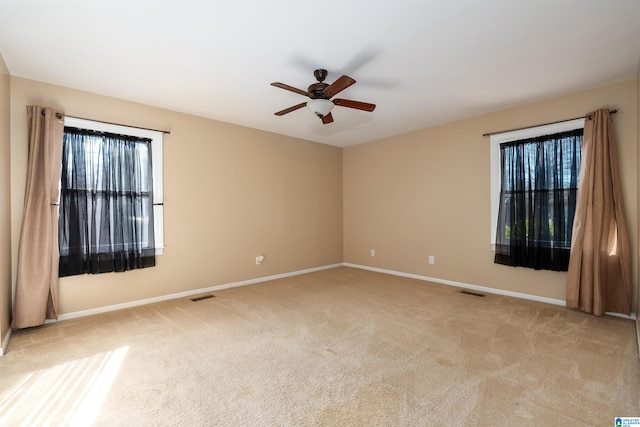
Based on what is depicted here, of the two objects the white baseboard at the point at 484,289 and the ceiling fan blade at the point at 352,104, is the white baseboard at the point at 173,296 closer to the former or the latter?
the white baseboard at the point at 484,289

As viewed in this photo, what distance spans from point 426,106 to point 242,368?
3.69 metres

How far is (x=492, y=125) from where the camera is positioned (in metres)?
4.25

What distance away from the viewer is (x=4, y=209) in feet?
9.04

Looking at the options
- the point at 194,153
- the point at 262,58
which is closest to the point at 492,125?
the point at 262,58

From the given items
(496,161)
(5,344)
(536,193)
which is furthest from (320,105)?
(5,344)

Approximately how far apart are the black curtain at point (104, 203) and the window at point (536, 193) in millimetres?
4663

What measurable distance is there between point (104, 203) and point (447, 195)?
4691 millimetres

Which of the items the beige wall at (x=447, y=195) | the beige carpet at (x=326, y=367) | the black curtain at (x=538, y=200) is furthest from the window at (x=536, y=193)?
the beige carpet at (x=326, y=367)

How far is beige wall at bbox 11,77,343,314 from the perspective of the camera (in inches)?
132

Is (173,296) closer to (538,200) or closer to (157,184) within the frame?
(157,184)

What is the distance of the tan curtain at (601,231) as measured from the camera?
10.5 ft

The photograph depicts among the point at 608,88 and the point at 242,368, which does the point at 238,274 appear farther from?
the point at 608,88

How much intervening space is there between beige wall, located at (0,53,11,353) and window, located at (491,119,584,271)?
17.9 ft

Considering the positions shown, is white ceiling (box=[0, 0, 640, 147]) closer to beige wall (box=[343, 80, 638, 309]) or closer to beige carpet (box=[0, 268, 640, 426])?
beige wall (box=[343, 80, 638, 309])
